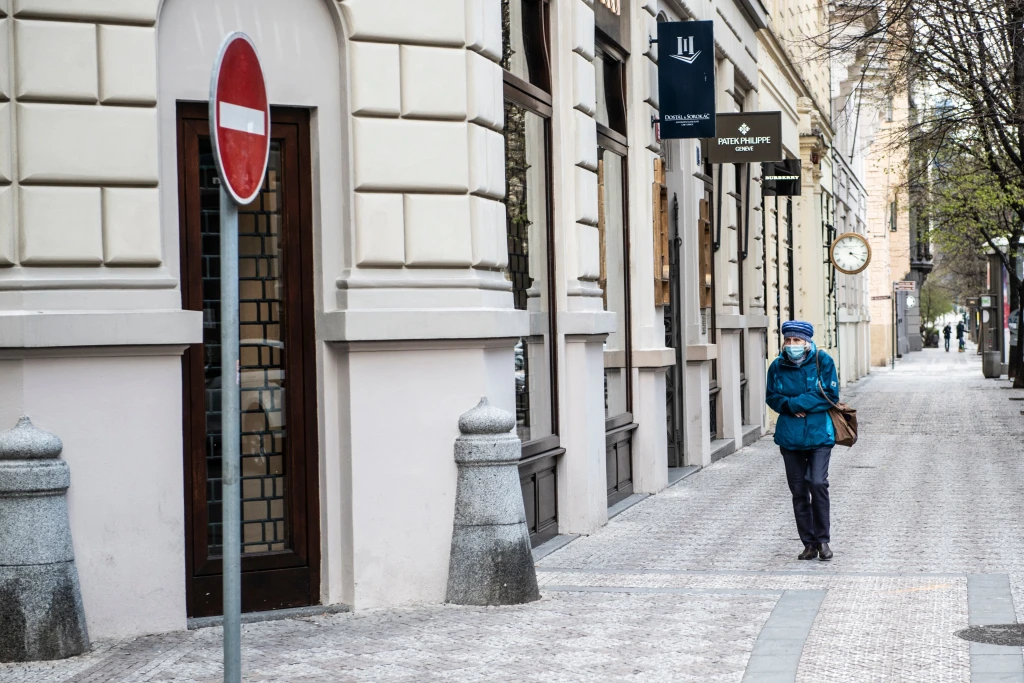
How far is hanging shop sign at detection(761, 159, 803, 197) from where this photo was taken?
76.0 ft

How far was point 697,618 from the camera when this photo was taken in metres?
7.88

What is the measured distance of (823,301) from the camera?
1304 inches

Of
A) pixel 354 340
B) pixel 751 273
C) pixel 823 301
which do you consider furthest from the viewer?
pixel 823 301

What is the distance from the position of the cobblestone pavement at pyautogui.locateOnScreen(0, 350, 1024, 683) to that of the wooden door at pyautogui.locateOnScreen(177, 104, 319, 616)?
46 centimetres

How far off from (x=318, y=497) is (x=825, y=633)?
294 cm

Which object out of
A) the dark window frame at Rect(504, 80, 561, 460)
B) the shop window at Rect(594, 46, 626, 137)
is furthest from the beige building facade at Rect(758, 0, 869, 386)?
the dark window frame at Rect(504, 80, 561, 460)

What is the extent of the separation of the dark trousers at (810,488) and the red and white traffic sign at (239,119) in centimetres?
581

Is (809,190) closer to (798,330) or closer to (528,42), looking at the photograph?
(528,42)

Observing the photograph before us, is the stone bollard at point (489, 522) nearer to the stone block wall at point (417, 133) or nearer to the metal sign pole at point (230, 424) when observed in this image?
the stone block wall at point (417, 133)

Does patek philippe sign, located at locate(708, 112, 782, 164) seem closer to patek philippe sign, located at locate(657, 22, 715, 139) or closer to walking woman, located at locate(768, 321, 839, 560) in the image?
patek philippe sign, located at locate(657, 22, 715, 139)

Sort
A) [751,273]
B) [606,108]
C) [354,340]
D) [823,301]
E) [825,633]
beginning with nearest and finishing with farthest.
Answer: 1. [825,633]
2. [354,340]
3. [606,108]
4. [751,273]
5. [823,301]

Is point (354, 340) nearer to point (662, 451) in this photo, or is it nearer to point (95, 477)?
point (95, 477)

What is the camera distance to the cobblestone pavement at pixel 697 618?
6.69 meters

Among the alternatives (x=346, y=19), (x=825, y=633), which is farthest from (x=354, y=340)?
(x=825, y=633)
